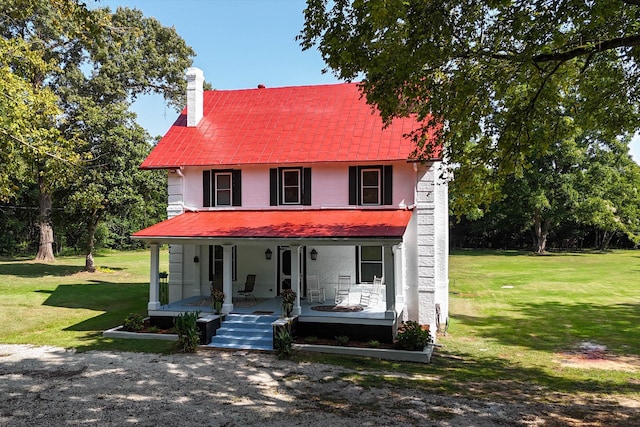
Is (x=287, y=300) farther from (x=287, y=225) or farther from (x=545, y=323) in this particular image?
(x=545, y=323)

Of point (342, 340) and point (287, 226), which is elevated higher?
point (287, 226)

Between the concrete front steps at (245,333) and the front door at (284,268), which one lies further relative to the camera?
the front door at (284,268)

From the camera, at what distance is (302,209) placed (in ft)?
55.9

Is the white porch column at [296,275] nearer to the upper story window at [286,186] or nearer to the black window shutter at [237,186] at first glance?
the upper story window at [286,186]

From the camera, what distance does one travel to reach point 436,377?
11.1 m

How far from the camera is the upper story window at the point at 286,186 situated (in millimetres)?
Answer: 17297

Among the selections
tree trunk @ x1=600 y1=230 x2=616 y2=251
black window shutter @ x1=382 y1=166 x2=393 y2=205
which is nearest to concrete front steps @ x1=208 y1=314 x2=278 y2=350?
black window shutter @ x1=382 y1=166 x2=393 y2=205

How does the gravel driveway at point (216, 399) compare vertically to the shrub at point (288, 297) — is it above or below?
below

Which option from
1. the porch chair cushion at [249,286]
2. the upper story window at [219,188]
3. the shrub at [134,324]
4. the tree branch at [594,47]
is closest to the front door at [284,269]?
the porch chair cushion at [249,286]

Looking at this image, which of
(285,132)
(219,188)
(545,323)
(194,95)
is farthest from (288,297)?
(545,323)

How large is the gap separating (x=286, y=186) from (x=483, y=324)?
904 centimetres

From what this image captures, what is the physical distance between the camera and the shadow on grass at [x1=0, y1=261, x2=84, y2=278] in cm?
2897

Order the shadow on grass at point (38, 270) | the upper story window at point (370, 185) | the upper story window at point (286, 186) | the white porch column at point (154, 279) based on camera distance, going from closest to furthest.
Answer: the white porch column at point (154, 279), the upper story window at point (370, 185), the upper story window at point (286, 186), the shadow on grass at point (38, 270)

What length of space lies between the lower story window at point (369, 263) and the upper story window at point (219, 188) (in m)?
5.04
